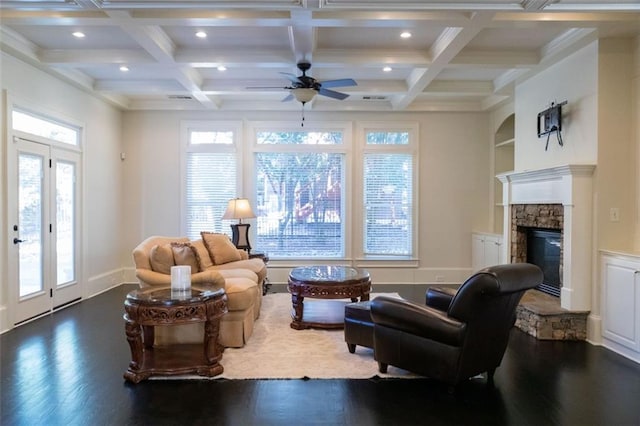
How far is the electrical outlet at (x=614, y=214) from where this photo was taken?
13.0ft

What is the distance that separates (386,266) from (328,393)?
4305 mm

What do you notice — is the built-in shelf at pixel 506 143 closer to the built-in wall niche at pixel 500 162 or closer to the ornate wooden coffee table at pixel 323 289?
the built-in wall niche at pixel 500 162

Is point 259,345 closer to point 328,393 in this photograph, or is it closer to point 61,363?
point 328,393

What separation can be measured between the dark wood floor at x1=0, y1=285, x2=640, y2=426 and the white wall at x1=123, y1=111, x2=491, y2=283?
136 inches

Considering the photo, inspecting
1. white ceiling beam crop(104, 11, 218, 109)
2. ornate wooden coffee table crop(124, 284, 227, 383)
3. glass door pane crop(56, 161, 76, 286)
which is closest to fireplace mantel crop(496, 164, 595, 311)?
ornate wooden coffee table crop(124, 284, 227, 383)

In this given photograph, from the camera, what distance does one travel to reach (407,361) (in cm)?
302

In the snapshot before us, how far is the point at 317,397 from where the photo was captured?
9.28 feet

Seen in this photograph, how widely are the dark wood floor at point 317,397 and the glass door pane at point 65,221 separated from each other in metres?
2.01

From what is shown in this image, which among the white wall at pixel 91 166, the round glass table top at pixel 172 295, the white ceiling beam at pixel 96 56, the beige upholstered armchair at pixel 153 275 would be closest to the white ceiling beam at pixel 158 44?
the white ceiling beam at pixel 96 56

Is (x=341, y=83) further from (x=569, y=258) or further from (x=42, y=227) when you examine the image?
(x=42, y=227)

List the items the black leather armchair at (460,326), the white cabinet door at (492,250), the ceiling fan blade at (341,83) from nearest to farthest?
the black leather armchair at (460,326) < the ceiling fan blade at (341,83) < the white cabinet door at (492,250)

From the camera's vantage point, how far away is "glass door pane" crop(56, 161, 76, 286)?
17.5ft

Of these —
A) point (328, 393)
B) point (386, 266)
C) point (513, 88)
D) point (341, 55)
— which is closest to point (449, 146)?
point (513, 88)

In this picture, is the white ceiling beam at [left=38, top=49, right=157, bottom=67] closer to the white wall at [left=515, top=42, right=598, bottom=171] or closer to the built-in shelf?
the white wall at [left=515, top=42, right=598, bottom=171]
